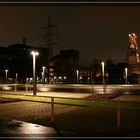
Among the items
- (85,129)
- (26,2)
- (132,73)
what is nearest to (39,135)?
(85,129)

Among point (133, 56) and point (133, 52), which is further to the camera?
point (133, 56)

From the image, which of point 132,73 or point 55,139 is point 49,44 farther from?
point 55,139

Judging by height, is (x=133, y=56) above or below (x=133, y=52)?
below

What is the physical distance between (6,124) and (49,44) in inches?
1949

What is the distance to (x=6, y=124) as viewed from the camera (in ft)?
40.0

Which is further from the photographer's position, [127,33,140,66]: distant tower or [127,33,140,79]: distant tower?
[127,33,140,79]: distant tower

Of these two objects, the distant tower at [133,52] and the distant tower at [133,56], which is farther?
the distant tower at [133,56]

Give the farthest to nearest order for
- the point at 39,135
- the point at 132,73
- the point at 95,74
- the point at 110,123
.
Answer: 1. the point at 95,74
2. the point at 132,73
3. the point at 110,123
4. the point at 39,135

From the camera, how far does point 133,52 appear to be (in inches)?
3765

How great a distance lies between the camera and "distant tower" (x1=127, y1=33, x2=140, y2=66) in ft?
307

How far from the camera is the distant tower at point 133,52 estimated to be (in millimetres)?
93575

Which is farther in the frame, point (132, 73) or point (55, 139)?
point (132, 73)

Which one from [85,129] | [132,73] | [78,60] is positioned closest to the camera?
[85,129]

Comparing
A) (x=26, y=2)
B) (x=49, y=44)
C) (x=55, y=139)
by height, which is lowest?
(x=55, y=139)
